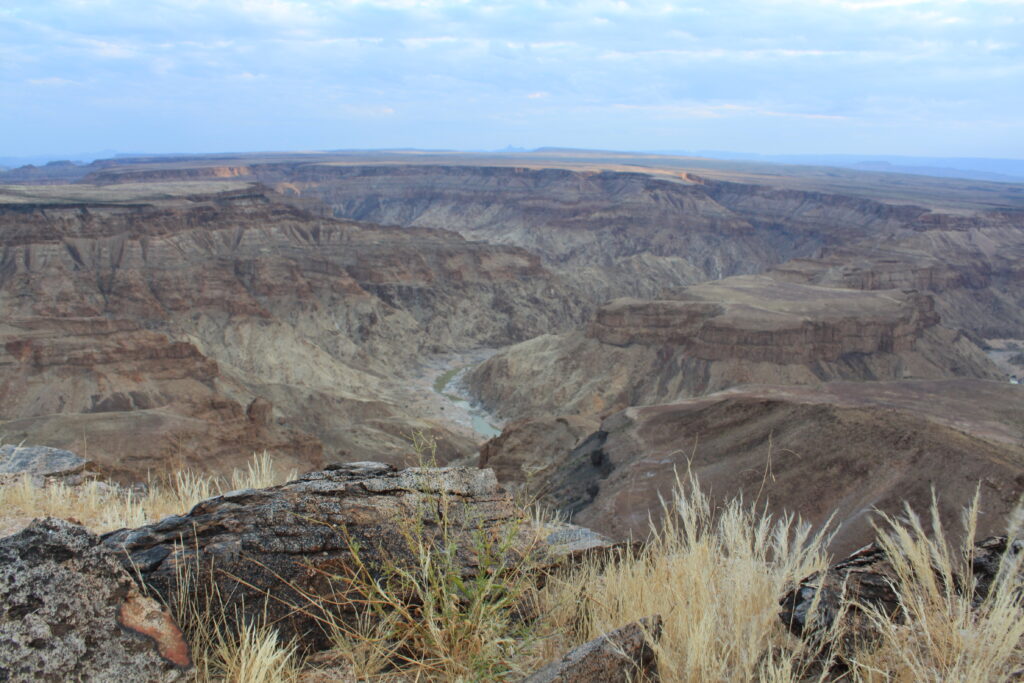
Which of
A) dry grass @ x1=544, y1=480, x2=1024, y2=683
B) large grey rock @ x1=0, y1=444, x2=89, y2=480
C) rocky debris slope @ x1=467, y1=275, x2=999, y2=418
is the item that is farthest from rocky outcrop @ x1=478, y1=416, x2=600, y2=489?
dry grass @ x1=544, y1=480, x2=1024, y2=683

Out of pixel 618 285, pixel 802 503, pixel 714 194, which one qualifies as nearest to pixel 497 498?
pixel 802 503

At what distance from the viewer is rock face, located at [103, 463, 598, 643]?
361 centimetres

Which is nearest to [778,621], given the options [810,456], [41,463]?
[41,463]

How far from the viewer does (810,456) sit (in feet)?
62.2

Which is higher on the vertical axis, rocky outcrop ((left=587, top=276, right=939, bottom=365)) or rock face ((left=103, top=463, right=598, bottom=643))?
rock face ((left=103, top=463, right=598, bottom=643))

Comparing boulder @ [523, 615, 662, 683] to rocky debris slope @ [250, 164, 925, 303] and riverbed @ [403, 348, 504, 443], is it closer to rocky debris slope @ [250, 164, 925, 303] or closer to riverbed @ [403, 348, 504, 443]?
riverbed @ [403, 348, 504, 443]

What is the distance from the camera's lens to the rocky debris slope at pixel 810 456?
1595cm

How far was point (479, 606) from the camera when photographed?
3330 millimetres

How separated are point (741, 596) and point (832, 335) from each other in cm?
5023

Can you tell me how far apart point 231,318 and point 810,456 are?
5123 cm

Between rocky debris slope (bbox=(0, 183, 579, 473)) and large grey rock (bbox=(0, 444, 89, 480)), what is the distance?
693 centimetres

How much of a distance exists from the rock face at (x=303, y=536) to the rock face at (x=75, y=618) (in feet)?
0.96

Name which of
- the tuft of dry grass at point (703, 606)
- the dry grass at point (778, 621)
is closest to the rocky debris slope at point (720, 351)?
the tuft of dry grass at point (703, 606)

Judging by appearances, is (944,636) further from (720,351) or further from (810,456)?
(720,351)
